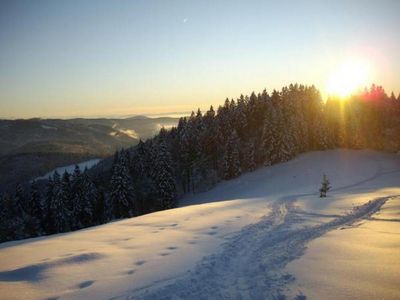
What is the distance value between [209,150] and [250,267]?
213 feet

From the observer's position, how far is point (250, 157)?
236ft

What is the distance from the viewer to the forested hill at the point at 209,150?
54050 mm

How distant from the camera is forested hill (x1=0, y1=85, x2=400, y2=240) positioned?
54.1m

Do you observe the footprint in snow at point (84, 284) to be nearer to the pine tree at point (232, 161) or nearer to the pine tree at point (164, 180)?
the pine tree at point (164, 180)

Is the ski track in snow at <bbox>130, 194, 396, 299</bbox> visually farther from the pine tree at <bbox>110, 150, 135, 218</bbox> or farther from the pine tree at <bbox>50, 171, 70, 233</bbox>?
the pine tree at <bbox>50, 171, 70, 233</bbox>

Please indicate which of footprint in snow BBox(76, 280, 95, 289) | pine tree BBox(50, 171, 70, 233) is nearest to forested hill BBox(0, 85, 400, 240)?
pine tree BBox(50, 171, 70, 233)

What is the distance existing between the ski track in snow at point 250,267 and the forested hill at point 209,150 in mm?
42392

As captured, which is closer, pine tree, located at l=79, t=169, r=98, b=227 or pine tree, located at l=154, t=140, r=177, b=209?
pine tree, located at l=79, t=169, r=98, b=227

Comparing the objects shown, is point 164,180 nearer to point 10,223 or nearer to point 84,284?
point 10,223

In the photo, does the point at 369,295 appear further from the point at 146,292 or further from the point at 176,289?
the point at 146,292

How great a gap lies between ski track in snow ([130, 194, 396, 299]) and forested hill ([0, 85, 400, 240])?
139ft

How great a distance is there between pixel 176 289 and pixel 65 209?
48050 mm

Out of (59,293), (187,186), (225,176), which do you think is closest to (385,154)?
(225,176)

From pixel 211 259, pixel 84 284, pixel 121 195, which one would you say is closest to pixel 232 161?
pixel 121 195
